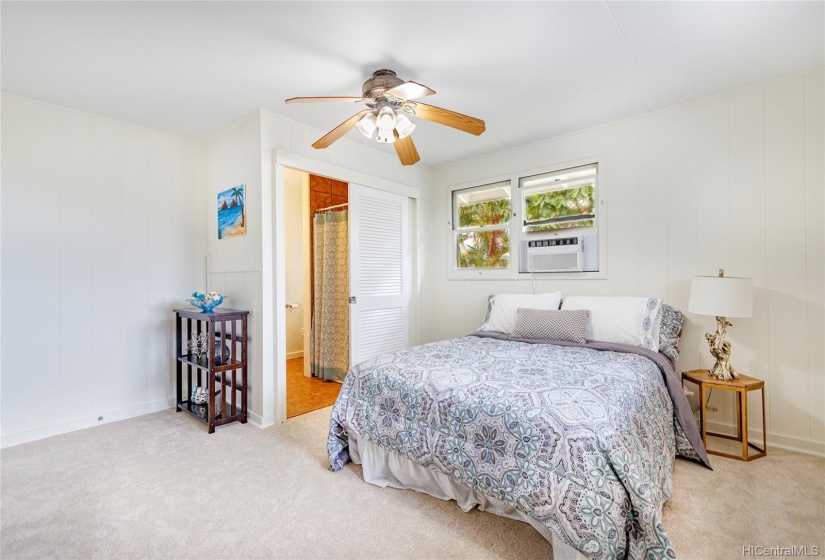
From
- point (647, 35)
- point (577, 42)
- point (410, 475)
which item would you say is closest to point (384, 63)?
point (577, 42)

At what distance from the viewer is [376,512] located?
191 cm

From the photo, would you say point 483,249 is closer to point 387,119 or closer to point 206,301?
point 387,119

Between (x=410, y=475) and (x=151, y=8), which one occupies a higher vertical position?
(x=151, y=8)

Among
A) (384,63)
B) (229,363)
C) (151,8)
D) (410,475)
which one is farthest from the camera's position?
(229,363)

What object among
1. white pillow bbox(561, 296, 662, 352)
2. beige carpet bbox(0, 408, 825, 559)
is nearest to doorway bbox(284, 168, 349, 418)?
beige carpet bbox(0, 408, 825, 559)

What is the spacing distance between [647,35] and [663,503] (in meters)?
2.42

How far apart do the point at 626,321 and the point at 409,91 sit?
2.16 metres

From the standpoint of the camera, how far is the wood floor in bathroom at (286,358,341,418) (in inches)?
139

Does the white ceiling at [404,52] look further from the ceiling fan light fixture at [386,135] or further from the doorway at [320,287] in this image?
the doorway at [320,287]

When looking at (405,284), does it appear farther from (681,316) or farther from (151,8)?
(151,8)

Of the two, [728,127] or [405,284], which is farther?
[405,284]

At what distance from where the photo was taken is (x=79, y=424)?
2.99 metres

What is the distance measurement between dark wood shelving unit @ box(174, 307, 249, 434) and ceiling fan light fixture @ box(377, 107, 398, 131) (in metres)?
1.86

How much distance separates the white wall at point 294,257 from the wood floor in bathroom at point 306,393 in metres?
0.64
